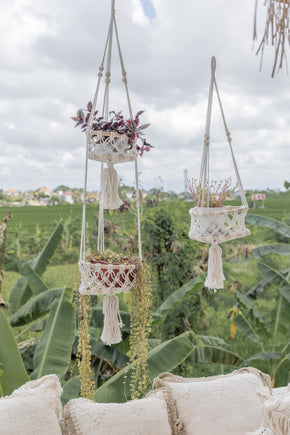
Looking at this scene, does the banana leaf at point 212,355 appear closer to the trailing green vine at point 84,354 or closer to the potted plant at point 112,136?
the trailing green vine at point 84,354

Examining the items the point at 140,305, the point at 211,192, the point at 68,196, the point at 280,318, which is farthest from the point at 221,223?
the point at 68,196

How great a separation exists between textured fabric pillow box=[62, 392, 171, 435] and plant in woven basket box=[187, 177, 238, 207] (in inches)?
38.0

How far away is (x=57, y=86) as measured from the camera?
3348mm

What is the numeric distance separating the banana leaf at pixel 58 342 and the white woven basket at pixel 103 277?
62 cm

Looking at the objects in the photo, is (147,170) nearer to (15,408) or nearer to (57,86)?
(57,86)

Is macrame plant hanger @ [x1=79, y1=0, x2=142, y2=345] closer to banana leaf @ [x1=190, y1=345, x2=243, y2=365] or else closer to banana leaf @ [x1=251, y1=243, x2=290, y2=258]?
banana leaf @ [x1=190, y1=345, x2=243, y2=365]

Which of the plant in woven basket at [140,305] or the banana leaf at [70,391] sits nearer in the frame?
the plant in woven basket at [140,305]

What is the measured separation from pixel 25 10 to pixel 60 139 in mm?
1001

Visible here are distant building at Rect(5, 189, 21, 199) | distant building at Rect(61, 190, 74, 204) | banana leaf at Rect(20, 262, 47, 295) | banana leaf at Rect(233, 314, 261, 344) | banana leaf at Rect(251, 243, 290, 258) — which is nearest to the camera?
banana leaf at Rect(20, 262, 47, 295)

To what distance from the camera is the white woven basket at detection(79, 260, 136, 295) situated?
5.48 feet

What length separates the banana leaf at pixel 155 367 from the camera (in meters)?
2.11

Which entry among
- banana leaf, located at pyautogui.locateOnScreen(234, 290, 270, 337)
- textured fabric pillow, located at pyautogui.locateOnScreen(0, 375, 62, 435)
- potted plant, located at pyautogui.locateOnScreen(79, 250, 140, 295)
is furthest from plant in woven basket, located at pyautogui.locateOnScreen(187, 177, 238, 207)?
banana leaf, located at pyautogui.locateOnScreen(234, 290, 270, 337)

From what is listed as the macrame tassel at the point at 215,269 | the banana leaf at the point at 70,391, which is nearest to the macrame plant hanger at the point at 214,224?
the macrame tassel at the point at 215,269

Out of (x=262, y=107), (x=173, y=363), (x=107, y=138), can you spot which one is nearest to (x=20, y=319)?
(x=173, y=363)
